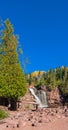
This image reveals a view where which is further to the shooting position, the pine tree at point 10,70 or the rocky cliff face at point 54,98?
the rocky cliff face at point 54,98

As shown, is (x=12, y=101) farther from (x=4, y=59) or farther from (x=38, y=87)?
(x=38, y=87)

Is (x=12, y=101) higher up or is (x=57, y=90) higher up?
(x=57, y=90)

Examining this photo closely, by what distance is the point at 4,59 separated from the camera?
2109 inches

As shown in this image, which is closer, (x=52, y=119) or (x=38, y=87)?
(x=52, y=119)

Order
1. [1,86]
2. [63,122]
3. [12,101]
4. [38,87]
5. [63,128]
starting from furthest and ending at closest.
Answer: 1. [38,87]
2. [12,101]
3. [1,86]
4. [63,122]
5. [63,128]

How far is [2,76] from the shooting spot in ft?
172

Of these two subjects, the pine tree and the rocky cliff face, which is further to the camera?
the rocky cliff face

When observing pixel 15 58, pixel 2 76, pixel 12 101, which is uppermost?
pixel 15 58

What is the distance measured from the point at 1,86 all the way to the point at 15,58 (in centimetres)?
578

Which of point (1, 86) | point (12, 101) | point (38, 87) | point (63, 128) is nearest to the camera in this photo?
point (63, 128)

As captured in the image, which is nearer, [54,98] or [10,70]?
[10,70]

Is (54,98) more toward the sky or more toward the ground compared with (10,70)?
more toward the sky

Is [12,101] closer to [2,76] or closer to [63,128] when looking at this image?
[2,76]

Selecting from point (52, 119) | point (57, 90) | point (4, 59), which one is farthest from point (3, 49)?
point (57, 90)
